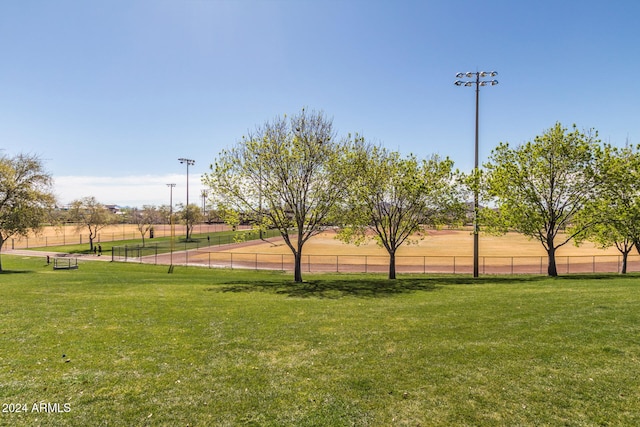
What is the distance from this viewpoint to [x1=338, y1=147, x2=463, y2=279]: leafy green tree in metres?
23.4

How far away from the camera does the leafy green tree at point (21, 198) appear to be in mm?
27734

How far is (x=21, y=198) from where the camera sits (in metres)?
28.3

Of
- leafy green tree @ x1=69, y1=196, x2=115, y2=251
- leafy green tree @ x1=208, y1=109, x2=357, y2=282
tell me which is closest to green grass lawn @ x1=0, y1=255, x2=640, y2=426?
leafy green tree @ x1=208, y1=109, x2=357, y2=282

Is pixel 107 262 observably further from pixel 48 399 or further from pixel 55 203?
pixel 48 399

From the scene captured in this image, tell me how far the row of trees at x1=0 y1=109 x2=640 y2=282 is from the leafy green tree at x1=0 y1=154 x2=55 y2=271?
17.2 m

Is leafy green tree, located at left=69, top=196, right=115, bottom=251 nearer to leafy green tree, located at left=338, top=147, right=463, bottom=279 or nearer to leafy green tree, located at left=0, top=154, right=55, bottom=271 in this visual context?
leafy green tree, located at left=0, top=154, right=55, bottom=271

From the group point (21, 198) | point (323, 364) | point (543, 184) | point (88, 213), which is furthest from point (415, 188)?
point (88, 213)

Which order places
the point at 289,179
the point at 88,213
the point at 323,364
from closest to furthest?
the point at 323,364
the point at 289,179
the point at 88,213

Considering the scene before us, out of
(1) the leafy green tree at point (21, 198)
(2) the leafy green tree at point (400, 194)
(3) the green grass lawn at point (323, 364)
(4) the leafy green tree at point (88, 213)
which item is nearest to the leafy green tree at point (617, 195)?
(2) the leafy green tree at point (400, 194)

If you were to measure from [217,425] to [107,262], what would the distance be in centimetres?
4012

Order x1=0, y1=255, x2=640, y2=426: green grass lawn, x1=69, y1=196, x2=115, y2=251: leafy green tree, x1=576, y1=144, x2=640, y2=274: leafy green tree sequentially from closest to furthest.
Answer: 1. x1=0, y1=255, x2=640, y2=426: green grass lawn
2. x1=576, y1=144, x2=640, y2=274: leafy green tree
3. x1=69, y1=196, x2=115, y2=251: leafy green tree

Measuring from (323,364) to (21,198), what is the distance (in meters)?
31.9

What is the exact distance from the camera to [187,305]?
13.1 m

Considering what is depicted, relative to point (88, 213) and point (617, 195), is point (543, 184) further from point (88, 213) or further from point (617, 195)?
point (88, 213)
